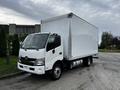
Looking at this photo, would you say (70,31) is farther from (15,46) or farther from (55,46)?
(15,46)

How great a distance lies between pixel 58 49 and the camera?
7734 millimetres

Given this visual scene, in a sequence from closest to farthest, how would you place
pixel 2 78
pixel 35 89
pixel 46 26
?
pixel 35 89
pixel 2 78
pixel 46 26

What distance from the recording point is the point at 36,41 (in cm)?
737

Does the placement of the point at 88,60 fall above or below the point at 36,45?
below

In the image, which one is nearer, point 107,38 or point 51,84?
point 51,84

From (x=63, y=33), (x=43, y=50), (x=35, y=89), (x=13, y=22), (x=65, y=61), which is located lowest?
(x=35, y=89)

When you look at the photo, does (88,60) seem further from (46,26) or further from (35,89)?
(35,89)

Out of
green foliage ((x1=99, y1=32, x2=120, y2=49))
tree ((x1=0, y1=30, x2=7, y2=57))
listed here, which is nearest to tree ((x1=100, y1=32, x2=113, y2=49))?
green foliage ((x1=99, y1=32, x2=120, y2=49))

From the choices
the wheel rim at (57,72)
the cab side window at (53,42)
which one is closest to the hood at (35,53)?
the cab side window at (53,42)

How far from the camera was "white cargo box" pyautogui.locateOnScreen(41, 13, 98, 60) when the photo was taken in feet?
27.3

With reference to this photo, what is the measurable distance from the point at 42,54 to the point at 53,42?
1.03m

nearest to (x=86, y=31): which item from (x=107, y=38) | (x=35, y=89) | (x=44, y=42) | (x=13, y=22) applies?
(x=44, y=42)

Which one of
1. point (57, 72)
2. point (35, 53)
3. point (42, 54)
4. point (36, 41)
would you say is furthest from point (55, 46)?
point (57, 72)

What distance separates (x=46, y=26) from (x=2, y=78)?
13.1ft
